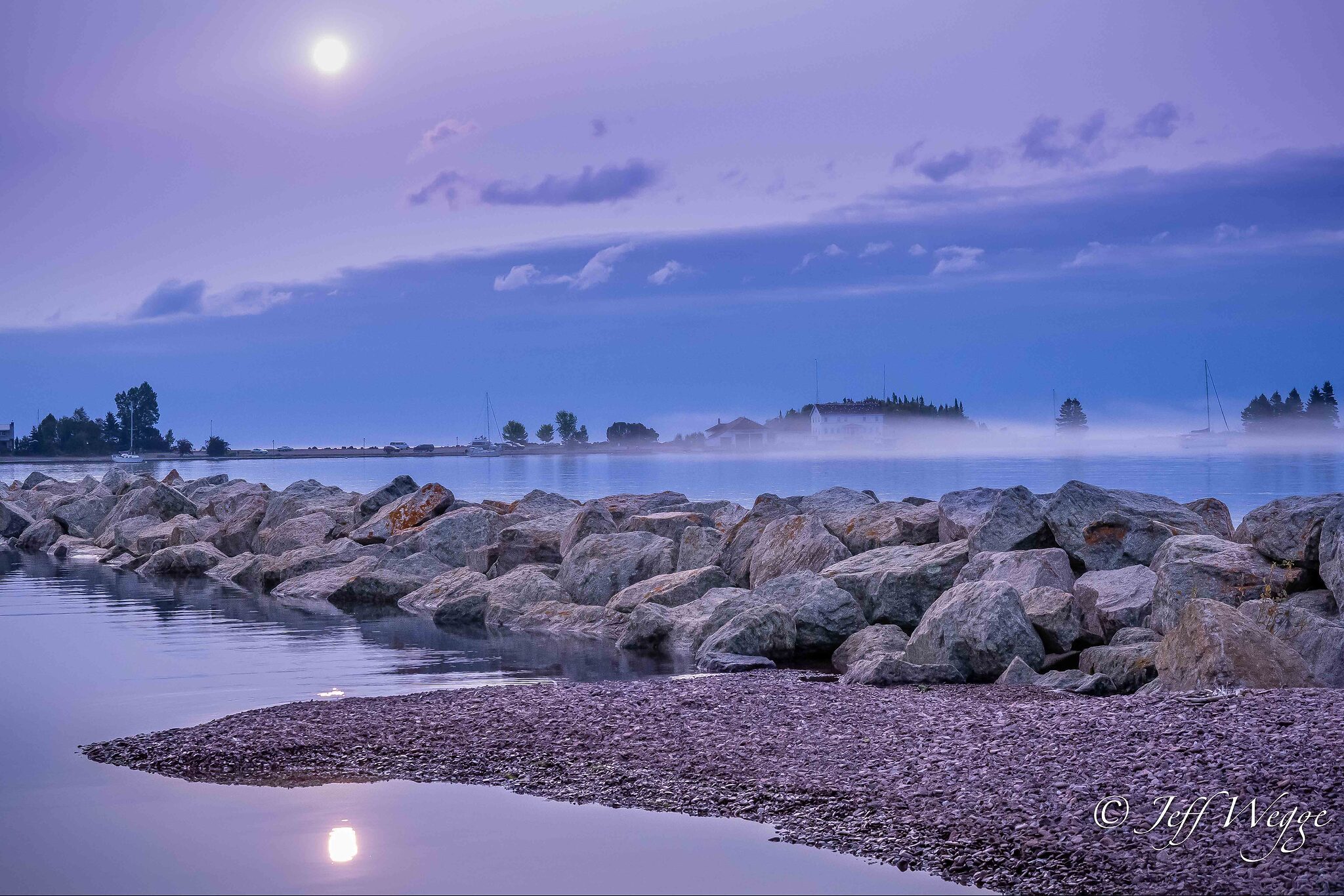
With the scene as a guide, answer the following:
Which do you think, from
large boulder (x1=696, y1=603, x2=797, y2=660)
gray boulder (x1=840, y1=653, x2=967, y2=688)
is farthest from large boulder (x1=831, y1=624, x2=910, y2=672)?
gray boulder (x1=840, y1=653, x2=967, y2=688)

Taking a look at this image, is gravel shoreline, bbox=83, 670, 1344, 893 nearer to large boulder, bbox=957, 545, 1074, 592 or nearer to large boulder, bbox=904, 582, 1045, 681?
large boulder, bbox=904, 582, 1045, 681

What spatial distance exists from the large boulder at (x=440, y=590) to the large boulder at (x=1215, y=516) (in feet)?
35.9

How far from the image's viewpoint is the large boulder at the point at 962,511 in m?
17.4


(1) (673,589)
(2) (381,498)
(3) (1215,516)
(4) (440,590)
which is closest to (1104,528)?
(3) (1215,516)

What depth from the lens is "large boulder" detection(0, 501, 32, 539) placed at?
36.2m

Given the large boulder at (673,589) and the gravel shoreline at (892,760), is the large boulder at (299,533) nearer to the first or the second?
the large boulder at (673,589)

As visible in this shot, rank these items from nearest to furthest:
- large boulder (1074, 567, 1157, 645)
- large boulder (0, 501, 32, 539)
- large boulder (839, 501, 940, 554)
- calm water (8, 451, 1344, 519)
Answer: large boulder (1074, 567, 1157, 645)
large boulder (839, 501, 940, 554)
large boulder (0, 501, 32, 539)
calm water (8, 451, 1344, 519)

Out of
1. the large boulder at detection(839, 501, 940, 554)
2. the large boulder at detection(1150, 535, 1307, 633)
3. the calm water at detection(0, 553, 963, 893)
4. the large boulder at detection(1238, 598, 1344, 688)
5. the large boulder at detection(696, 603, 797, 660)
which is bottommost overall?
the calm water at detection(0, 553, 963, 893)

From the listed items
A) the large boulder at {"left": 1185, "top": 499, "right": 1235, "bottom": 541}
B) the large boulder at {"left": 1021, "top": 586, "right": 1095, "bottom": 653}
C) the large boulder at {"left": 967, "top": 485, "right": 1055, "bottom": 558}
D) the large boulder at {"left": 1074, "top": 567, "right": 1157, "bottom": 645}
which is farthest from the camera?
the large boulder at {"left": 1185, "top": 499, "right": 1235, "bottom": 541}

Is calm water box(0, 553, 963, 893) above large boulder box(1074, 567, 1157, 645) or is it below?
below

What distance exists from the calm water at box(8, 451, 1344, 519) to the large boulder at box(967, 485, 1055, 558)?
Answer: 95.6ft

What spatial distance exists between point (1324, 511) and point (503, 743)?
853 centimetres

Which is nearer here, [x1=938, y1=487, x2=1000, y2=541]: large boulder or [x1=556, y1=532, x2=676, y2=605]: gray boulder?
[x1=938, y1=487, x2=1000, y2=541]: large boulder

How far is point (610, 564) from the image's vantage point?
19.0 metres
